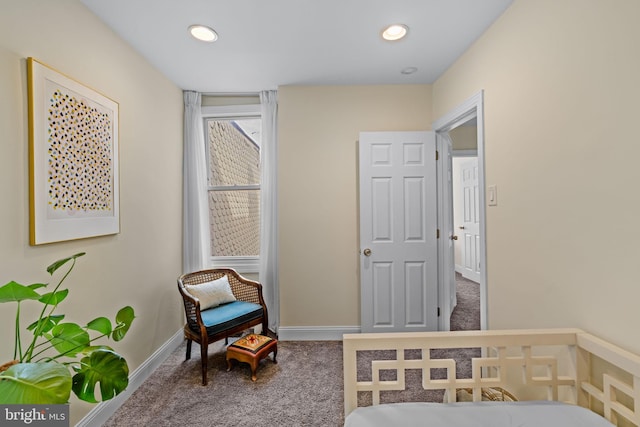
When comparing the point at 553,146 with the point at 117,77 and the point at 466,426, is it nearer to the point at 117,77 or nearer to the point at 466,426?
the point at 466,426

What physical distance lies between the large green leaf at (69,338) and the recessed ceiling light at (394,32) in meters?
2.24

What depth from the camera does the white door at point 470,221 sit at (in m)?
5.05

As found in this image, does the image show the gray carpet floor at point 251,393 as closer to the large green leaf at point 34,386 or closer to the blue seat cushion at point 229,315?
the blue seat cushion at point 229,315

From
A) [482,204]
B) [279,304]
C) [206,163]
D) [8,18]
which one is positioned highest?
[8,18]

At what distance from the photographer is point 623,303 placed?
3.61ft

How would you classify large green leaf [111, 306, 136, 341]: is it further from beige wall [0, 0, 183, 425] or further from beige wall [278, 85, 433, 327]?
beige wall [278, 85, 433, 327]

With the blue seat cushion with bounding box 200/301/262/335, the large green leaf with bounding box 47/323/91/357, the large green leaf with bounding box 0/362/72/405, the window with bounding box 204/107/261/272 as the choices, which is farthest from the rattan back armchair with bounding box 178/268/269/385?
the large green leaf with bounding box 0/362/72/405

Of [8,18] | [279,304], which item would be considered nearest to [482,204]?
[279,304]

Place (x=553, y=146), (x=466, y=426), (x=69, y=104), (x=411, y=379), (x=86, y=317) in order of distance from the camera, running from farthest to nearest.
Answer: (x=411, y=379), (x=86, y=317), (x=69, y=104), (x=553, y=146), (x=466, y=426)

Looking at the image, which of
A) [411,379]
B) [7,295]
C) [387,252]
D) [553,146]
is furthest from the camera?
[387,252]

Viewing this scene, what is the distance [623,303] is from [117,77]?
2.92m

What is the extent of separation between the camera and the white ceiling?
1762mm

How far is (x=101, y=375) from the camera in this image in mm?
862

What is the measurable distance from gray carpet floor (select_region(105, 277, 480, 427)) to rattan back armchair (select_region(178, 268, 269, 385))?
0.17 meters
